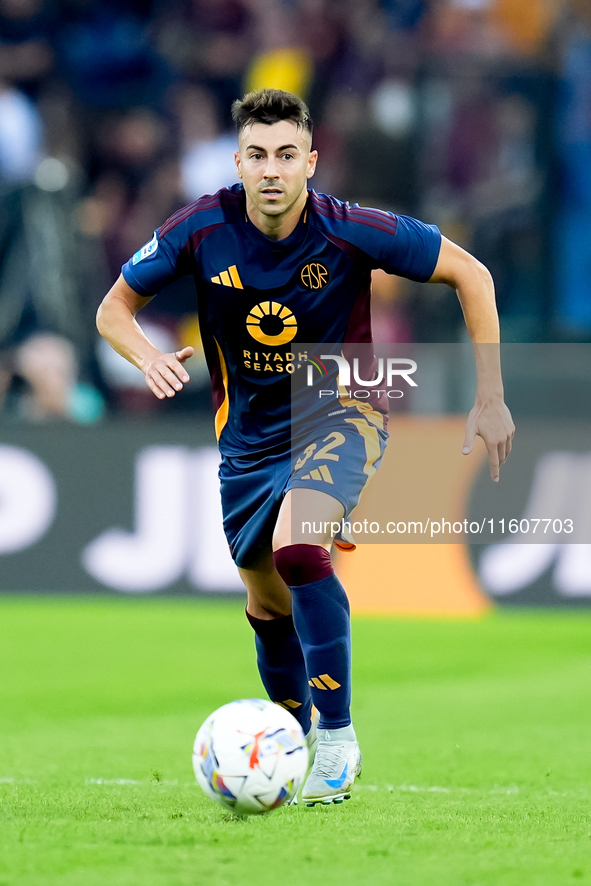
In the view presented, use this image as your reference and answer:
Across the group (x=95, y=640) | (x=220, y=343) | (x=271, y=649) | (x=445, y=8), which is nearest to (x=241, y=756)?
(x=271, y=649)

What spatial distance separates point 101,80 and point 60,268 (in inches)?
91.5

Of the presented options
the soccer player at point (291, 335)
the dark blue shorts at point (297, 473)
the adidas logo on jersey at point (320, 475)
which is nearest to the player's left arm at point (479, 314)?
the soccer player at point (291, 335)

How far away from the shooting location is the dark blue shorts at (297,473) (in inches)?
170

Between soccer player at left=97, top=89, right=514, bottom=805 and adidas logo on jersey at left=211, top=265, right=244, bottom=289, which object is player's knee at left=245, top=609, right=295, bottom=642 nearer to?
soccer player at left=97, top=89, right=514, bottom=805

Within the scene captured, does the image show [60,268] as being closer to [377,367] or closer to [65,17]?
[65,17]

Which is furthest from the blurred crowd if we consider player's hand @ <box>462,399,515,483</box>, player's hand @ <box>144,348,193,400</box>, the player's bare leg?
the player's bare leg

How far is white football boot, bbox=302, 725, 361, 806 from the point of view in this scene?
13.8 feet

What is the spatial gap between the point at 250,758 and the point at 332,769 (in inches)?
20.9

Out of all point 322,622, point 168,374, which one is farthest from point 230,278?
point 322,622

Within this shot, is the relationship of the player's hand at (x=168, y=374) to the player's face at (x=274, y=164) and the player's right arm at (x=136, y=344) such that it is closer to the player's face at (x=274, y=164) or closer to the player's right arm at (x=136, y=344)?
the player's right arm at (x=136, y=344)

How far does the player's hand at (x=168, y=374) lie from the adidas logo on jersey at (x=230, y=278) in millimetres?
410

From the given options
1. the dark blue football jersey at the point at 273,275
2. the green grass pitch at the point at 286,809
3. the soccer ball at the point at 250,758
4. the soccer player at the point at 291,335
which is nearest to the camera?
the green grass pitch at the point at 286,809

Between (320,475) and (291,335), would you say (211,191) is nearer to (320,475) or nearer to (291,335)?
(291,335)

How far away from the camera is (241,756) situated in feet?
12.5
